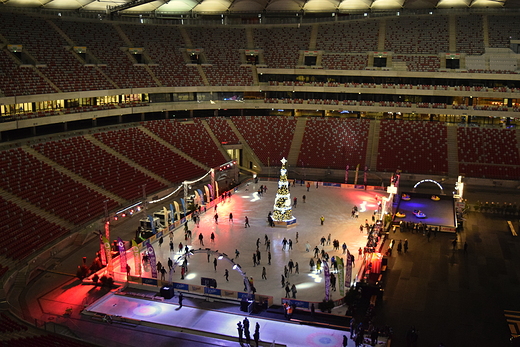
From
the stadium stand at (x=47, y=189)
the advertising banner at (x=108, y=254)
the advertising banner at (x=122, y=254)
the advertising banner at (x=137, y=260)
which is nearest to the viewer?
the advertising banner at (x=108, y=254)

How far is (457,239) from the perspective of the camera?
143 feet

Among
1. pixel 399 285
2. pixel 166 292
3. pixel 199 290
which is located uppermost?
pixel 166 292

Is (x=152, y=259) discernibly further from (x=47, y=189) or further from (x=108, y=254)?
(x=47, y=189)

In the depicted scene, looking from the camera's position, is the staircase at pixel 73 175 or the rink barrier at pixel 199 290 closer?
the rink barrier at pixel 199 290

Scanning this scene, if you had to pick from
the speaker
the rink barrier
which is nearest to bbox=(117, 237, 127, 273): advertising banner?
the rink barrier

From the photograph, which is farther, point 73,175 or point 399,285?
point 73,175

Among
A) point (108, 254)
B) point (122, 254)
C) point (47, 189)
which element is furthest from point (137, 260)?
point (47, 189)

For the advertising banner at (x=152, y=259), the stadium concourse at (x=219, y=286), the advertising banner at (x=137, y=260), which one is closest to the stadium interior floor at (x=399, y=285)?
the stadium concourse at (x=219, y=286)

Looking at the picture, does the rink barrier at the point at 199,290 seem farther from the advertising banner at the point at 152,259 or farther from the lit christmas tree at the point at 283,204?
the lit christmas tree at the point at 283,204

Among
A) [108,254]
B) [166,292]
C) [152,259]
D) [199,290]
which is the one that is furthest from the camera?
[108,254]

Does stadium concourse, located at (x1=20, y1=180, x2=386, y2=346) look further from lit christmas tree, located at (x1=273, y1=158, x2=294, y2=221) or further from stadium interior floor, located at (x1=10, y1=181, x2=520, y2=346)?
lit christmas tree, located at (x1=273, y1=158, x2=294, y2=221)

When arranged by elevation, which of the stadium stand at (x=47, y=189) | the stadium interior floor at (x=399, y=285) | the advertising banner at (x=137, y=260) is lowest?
the stadium interior floor at (x=399, y=285)

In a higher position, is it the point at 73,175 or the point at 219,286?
the point at 73,175

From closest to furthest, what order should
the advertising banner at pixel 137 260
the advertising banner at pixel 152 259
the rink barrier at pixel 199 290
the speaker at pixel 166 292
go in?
the rink barrier at pixel 199 290 → the speaker at pixel 166 292 → the advertising banner at pixel 152 259 → the advertising banner at pixel 137 260
